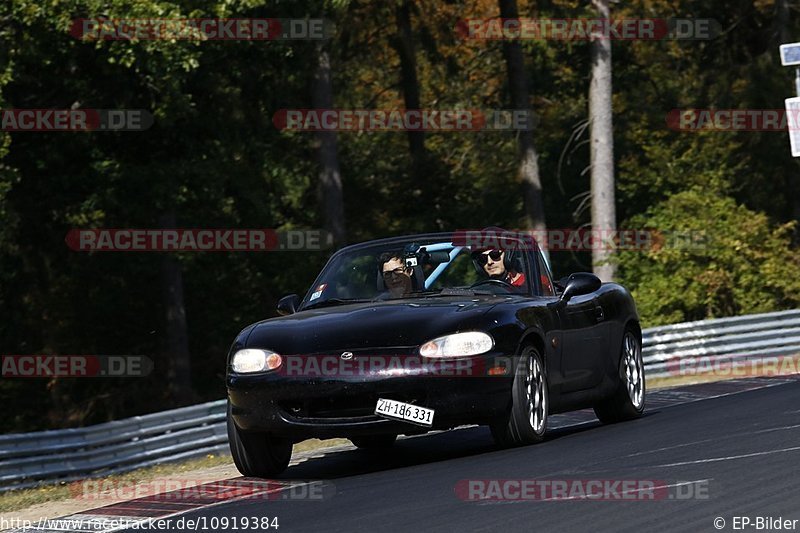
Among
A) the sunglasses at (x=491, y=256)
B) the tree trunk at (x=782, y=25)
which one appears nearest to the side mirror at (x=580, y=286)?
the sunglasses at (x=491, y=256)

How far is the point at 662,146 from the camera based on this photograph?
40.7 metres

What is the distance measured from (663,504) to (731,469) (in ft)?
4.49

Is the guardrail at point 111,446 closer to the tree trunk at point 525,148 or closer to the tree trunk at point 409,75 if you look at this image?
the tree trunk at point 525,148

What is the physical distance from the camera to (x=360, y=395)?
973cm

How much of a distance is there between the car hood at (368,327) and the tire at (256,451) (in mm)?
670

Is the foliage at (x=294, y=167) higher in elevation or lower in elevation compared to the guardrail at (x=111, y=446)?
higher

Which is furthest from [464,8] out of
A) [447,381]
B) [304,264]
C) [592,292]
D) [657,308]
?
[447,381]

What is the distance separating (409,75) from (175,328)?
485 inches
